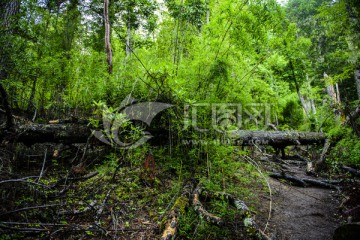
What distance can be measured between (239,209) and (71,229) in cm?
185

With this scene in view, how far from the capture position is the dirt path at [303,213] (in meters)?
2.54

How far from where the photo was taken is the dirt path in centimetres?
254

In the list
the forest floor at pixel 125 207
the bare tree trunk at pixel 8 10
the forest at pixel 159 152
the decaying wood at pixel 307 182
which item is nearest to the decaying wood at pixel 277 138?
the forest at pixel 159 152

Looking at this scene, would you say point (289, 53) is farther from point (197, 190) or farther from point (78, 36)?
point (78, 36)

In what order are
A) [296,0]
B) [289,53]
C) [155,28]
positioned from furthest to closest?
[296,0] → [155,28] → [289,53]

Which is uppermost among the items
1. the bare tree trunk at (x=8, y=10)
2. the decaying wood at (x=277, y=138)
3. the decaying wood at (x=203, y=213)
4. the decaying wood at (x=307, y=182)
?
the bare tree trunk at (x=8, y=10)

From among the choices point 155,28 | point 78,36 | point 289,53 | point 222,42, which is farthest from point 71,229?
point 155,28

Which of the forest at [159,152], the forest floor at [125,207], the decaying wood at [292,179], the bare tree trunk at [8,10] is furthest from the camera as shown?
the bare tree trunk at [8,10]

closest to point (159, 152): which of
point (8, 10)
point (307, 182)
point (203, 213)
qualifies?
point (203, 213)

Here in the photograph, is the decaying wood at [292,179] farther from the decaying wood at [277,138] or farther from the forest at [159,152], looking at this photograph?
the decaying wood at [277,138]

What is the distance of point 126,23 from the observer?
8.85 m

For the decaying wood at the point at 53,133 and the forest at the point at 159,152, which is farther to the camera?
the decaying wood at the point at 53,133

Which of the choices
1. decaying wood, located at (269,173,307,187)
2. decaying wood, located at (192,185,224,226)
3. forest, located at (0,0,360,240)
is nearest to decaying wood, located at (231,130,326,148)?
forest, located at (0,0,360,240)

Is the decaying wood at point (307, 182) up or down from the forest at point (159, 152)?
down
